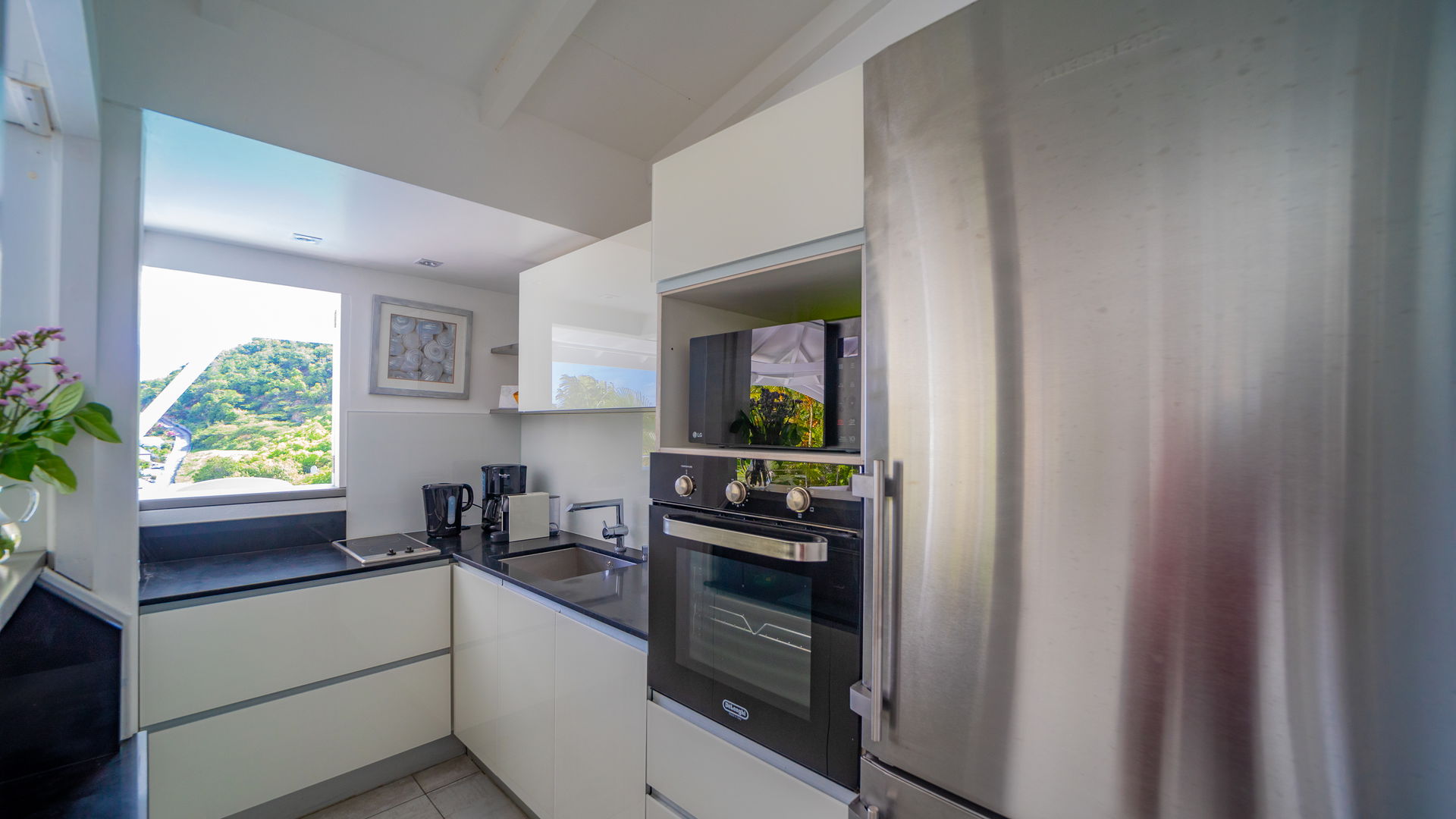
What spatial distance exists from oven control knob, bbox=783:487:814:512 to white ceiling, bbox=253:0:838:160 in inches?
53.4

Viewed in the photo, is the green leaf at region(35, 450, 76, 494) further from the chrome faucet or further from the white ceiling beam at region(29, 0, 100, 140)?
the chrome faucet

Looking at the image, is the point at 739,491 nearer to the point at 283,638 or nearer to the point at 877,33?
the point at 877,33

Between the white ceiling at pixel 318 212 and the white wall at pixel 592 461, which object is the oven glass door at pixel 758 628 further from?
the white ceiling at pixel 318 212

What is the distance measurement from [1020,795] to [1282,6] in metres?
1.04

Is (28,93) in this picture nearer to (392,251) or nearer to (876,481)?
(392,251)

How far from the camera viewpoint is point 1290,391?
0.65 meters

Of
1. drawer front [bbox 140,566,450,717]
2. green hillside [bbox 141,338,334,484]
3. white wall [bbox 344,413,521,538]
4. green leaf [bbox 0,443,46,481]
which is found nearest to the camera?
green leaf [bbox 0,443,46,481]

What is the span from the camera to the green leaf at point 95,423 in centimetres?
145

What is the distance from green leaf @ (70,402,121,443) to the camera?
57.2 inches

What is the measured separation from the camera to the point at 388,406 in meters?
2.94


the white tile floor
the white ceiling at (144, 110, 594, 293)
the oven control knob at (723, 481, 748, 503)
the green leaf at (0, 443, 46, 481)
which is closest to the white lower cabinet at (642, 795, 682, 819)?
the oven control knob at (723, 481, 748, 503)

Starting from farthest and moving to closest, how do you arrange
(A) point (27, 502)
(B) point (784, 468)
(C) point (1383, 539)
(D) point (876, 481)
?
(A) point (27, 502) → (B) point (784, 468) → (D) point (876, 481) → (C) point (1383, 539)

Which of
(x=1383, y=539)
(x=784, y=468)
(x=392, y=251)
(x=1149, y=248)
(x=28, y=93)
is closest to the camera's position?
(x=1383, y=539)

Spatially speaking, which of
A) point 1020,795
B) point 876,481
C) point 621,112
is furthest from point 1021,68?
point 621,112
